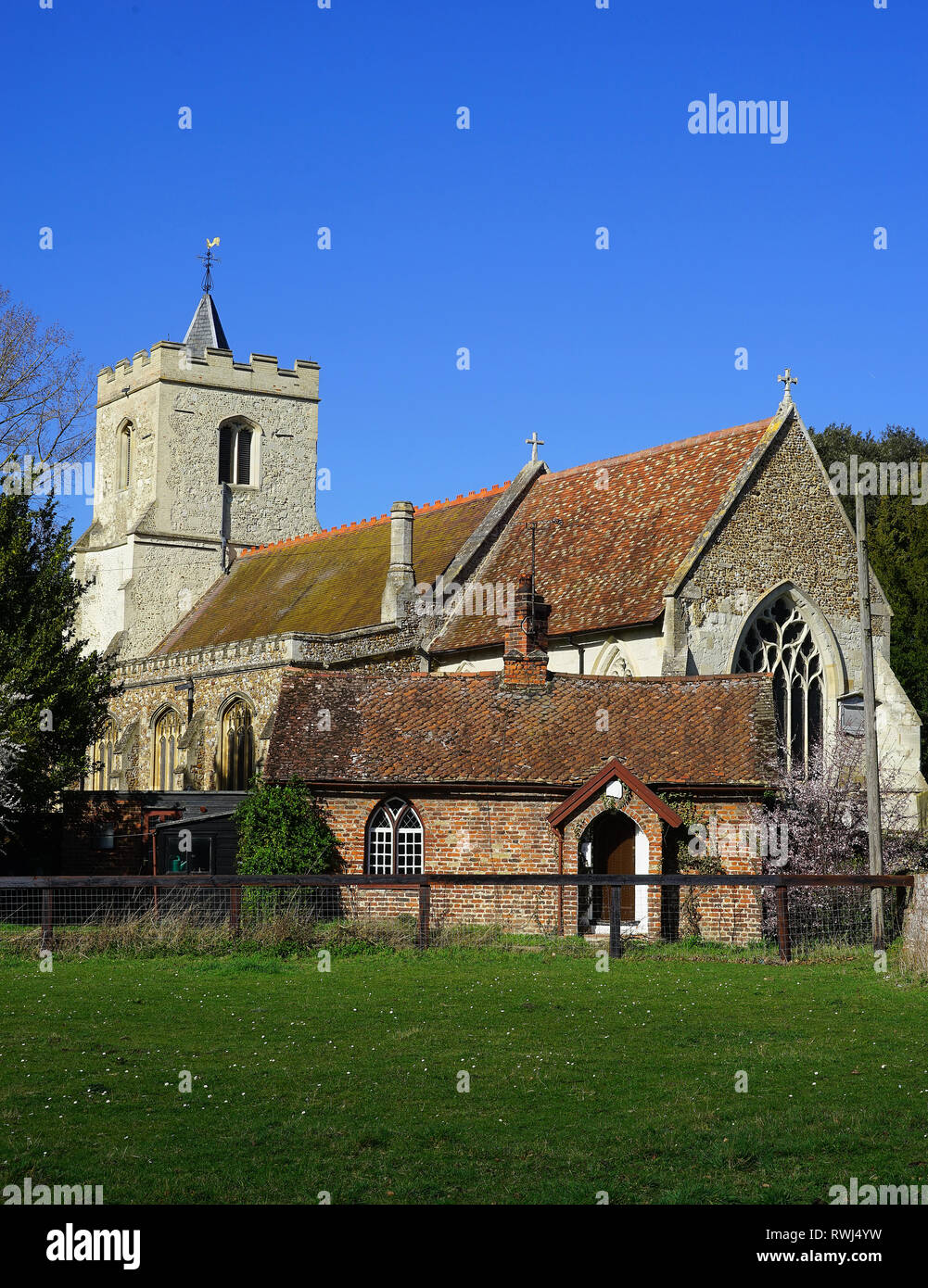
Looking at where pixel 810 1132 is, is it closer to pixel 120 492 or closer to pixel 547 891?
pixel 547 891

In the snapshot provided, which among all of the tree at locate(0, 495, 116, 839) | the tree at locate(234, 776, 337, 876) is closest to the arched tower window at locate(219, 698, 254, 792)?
the tree at locate(0, 495, 116, 839)

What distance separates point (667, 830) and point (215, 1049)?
506 inches

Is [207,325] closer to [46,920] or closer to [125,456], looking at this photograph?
[125,456]

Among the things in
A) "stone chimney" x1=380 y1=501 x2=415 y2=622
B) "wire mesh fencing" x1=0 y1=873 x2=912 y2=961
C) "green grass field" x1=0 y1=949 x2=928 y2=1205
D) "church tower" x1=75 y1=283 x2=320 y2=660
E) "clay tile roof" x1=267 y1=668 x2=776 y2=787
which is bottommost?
Answer: "green grass field" x1=0 y1=949 x2=928 y2=1205

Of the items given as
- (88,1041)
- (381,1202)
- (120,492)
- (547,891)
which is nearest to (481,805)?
(547,891)

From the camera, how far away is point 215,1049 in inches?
444

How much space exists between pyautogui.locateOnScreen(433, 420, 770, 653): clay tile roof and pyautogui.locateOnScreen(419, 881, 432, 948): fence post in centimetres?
1118

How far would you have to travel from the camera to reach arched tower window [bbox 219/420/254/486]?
2092 inches

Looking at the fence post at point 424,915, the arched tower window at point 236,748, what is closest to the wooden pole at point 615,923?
the fence post at point 424,915

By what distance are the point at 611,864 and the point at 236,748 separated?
50.8 ft

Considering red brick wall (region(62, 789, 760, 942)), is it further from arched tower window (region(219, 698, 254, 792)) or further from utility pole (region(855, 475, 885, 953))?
arched tower window (region(219, 698, 254, 792))

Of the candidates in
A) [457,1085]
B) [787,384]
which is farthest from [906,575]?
[457,1085]

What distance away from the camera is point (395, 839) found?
77.3ft

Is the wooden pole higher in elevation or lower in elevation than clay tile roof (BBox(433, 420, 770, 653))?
lower
